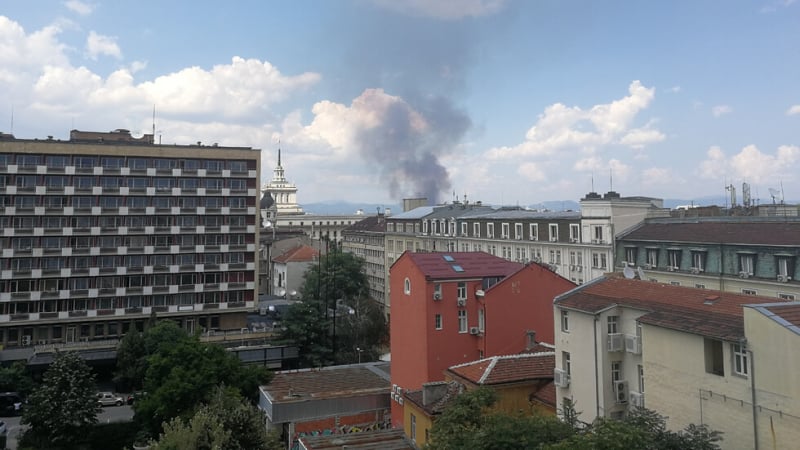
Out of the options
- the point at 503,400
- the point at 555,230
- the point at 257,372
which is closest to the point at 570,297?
the point at 503,400

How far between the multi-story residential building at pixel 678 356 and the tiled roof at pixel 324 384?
16.9 meters

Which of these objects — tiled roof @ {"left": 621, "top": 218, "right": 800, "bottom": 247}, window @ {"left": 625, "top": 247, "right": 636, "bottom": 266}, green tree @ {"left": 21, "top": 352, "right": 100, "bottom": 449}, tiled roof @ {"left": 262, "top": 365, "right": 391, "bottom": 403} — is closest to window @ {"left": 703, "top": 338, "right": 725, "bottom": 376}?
tiled roof @ {"left": 621, "top": 218, "right": 800, "bottom": 247}

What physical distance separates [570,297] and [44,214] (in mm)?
53299

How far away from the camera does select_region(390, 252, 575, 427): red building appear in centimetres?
3198

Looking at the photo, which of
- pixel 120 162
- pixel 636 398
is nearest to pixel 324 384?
pixel 636 398

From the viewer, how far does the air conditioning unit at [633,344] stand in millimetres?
19234

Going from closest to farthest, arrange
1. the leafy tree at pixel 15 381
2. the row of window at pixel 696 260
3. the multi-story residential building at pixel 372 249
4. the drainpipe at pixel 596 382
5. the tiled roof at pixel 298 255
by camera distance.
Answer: the drainpipe at pixel 596 382 < the row of window at pixel 696 260 < the leafy tree at pixel 15 381 < the multi-story residential building at pixel 372 249 < the tiled roof at pixel 298 255

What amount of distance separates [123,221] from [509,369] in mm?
47596

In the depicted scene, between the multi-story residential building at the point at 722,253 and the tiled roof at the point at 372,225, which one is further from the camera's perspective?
the tiled roof at the point at 372,225

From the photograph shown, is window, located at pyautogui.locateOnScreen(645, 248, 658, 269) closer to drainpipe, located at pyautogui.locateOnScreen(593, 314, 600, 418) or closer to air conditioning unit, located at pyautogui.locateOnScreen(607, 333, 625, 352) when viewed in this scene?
air conditioning unit, located at pyautogui.locateOnScreen(607, 333, 625, 352)

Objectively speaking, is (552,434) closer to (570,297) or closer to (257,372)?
(570,297)

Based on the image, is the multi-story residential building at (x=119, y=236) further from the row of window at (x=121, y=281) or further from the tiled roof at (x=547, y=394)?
the tiled roof at (x=547, y=394)

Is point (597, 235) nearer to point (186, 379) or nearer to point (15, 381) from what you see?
point (186, 379)

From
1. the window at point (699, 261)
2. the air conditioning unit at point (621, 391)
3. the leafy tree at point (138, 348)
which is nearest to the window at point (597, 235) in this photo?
the window at point (699, 261)
